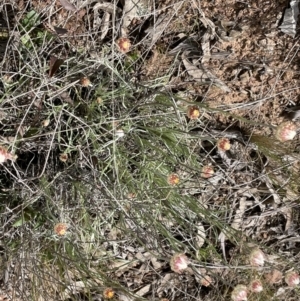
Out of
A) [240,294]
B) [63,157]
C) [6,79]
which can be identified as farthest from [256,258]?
[6,79]

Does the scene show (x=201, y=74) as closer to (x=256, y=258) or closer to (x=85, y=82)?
(x=85, y=82)

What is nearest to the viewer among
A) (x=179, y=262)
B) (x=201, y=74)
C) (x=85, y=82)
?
(x=179, y=262)

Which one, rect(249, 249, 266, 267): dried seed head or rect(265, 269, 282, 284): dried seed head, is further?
rect(265, 269, 282, 284): dried seed head

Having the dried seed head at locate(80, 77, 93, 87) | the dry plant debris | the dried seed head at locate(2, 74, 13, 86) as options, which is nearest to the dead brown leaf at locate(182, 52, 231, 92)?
the dry plant debris

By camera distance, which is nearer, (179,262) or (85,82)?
(179,262)

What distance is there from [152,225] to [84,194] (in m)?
0.17

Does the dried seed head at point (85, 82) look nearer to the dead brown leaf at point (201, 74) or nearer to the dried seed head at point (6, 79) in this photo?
the dried seed head at point (6, 79)

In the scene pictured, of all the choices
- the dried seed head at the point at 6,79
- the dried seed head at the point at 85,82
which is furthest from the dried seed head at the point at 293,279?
the dried seed head at the point at 6,79

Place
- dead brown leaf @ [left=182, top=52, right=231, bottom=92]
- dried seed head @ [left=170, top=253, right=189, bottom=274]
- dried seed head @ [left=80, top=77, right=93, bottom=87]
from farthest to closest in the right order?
dead brown leaf @ [left=182, top=52, right=231, bottom=92], dried seed head @ [left=80, top=77, right=93, bottom=87], dried seed head @ [left=170, top=253, right=189, bottom=274]

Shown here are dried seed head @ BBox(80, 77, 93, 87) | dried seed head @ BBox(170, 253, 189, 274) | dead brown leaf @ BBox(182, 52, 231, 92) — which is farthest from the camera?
dead brown leaf @ BBox(182, 52, 231, 92)

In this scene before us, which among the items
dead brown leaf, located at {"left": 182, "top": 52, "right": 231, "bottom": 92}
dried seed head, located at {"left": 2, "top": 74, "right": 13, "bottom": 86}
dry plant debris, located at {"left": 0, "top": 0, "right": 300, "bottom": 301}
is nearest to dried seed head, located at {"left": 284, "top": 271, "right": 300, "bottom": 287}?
dry plant debris, located at {"left": 0, "top": 0, "right": 300, "bottom": 301}

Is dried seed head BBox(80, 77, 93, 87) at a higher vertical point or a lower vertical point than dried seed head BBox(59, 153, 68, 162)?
higher

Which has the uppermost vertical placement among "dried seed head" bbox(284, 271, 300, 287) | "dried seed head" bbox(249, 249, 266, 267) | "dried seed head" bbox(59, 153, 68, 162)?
"dried seed head" bbox(59, 153, 68, 162)

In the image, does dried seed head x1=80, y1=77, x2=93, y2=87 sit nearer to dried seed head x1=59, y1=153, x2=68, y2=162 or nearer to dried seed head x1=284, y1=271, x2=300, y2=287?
dried seed head x1=59, y1=153, x2=68, y2=162
